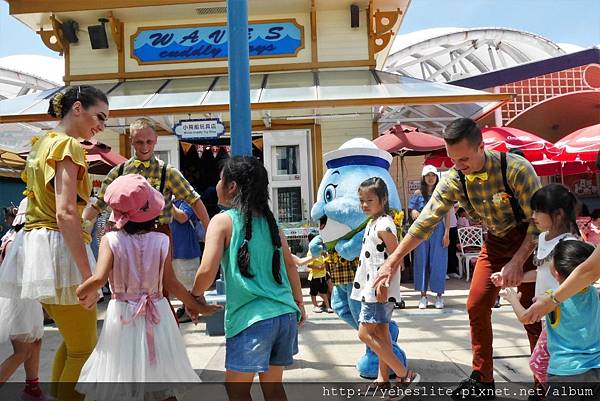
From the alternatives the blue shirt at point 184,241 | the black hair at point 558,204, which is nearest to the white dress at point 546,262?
the black hair at point 558,204

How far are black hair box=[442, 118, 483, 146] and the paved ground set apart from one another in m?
1.70

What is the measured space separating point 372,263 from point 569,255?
47.5 inches

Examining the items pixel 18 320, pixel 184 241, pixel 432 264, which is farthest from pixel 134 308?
pixel 432 264

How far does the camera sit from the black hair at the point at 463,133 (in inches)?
129

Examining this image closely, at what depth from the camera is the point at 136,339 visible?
2.45m

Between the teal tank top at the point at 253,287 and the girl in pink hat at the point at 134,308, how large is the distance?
0.69 ft

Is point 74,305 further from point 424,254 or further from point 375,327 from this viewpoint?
point 424,254

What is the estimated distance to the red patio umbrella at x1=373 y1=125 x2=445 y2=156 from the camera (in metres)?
8.76

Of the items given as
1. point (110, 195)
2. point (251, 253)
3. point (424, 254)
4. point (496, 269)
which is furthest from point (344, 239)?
point (424, 254)

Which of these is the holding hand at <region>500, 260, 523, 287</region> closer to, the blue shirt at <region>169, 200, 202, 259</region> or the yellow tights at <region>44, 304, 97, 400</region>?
the yellow tights at <region>44, 304, 97, 400</region>

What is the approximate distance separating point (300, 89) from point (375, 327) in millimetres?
5807

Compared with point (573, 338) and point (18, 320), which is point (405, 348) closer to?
point (573, 338)

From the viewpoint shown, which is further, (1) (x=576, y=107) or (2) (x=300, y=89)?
(1) (x=576, y=107)

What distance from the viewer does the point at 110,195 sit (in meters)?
2.54
